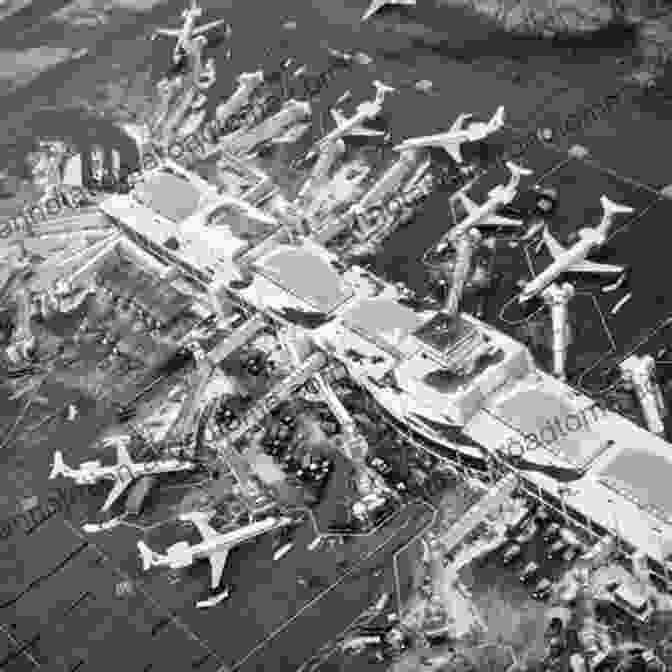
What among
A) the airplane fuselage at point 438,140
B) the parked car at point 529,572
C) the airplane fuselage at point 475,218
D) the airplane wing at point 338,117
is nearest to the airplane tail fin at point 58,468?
the parked car at point 529,572

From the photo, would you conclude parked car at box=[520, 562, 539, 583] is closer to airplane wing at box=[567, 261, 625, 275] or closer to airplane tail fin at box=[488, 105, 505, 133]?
airplane wing at box=[567, 261, 625, 275]

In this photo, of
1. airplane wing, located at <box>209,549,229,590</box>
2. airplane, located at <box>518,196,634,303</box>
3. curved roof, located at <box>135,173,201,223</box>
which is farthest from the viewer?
curved roof, located at <box>135,173,201,223</box>

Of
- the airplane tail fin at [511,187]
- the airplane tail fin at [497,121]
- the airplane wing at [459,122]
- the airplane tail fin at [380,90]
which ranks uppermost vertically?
the airplane tail fin at [380,90]

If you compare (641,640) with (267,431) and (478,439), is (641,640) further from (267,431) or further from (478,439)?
(267,431)

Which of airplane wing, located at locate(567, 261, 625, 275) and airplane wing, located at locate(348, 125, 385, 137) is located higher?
airplane wing, located at locate(348, 125, 385, 137)

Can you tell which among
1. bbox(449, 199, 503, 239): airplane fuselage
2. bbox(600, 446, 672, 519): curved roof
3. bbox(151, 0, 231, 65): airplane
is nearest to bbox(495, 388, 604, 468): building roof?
bbox(600, 446, 672, 519): curved roof

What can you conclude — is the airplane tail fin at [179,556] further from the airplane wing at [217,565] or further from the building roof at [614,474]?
the building roof at [614,474]

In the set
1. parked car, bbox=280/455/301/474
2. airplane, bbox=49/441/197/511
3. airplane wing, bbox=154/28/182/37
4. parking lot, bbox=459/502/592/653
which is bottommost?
parking lot, bbox=459/502/592/653
